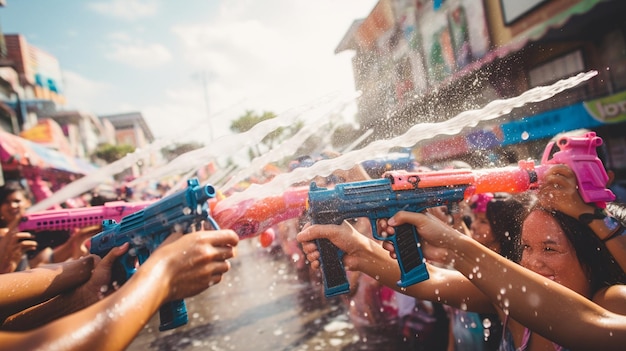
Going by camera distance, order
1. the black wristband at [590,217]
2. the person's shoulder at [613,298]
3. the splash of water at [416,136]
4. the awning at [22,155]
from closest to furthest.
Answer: the person's shoulder at [613,298] → the black wristband at [590,217] → the splash of water at [416,136] → the awning at [22,155]

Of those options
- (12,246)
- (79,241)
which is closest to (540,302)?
(12,246)

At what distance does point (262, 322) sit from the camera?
6832mm

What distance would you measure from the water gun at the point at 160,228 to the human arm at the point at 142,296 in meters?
0.09

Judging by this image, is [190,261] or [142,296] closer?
[142,296]

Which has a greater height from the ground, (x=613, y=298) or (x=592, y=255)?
(x=592, y=255)

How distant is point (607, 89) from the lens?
1005cm

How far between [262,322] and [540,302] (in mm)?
5961

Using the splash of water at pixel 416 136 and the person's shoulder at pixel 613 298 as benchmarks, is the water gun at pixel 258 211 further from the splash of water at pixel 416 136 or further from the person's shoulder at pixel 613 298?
the person's shoulder at pixel 613 298

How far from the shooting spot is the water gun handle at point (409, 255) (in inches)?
82.5

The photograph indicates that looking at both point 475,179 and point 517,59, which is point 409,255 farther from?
point 517,59

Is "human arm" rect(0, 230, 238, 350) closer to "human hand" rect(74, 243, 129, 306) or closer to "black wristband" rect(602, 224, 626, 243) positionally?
"human hand" rect(74, 243, 129, 306)

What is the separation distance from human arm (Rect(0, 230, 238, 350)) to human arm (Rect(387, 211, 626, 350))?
1176 mm

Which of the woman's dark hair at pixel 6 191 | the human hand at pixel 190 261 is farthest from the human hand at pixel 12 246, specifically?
the human hand at pixel 190 261

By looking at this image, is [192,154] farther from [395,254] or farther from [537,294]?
[537,294]
